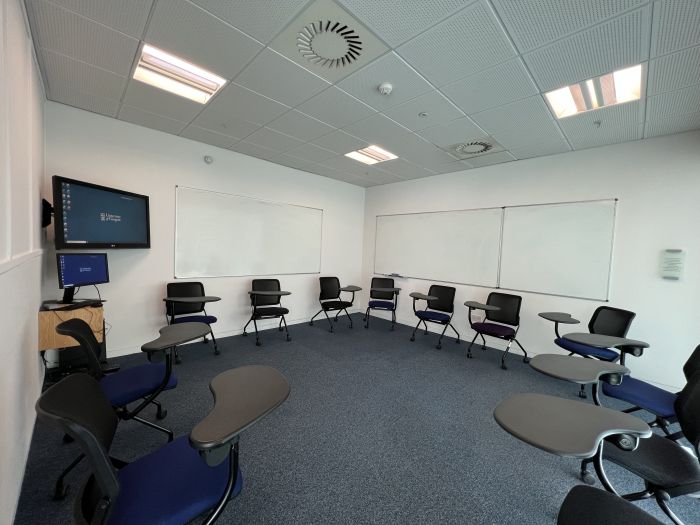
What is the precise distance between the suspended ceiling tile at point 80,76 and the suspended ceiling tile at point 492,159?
4.37 metres

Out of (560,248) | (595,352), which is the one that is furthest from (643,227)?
(595,352)

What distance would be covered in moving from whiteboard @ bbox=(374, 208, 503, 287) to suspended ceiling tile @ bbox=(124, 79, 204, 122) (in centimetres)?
398

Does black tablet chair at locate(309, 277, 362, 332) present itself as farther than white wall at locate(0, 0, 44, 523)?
Yes

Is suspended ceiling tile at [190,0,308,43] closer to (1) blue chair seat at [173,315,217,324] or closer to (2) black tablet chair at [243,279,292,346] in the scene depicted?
(2) black tablet chair at [243,279,292,346]

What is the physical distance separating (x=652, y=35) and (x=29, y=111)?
4.40 m

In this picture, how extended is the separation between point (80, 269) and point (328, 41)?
3235 mm

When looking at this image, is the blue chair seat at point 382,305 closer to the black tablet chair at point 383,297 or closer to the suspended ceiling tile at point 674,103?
the black tablet chair at point 383,297

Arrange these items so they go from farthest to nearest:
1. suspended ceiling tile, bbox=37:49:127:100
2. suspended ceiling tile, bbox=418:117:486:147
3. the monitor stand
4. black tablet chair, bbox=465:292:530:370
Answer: black tablet chair, bbox=465:292:530:370 < suspended ceiling tile, bbox=418:117:486:147 < the monitor stand < suspended ceiling tile, bbox=37:49:127:100

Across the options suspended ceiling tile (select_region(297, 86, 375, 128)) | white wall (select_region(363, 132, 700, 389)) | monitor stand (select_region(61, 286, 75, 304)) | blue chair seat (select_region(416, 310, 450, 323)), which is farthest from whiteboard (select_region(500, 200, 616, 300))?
monitor stand (select_region(61, 286, 75, 304))

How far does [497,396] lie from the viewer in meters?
3.01

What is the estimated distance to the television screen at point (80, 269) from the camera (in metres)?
2.76

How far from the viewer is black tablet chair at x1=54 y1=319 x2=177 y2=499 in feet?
5.61

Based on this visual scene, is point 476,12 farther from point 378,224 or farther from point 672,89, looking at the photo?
point 378,224

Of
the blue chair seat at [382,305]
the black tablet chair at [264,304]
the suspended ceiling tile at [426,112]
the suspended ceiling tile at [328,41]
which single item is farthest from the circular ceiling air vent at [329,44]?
the blue chair seat at [382,305]
